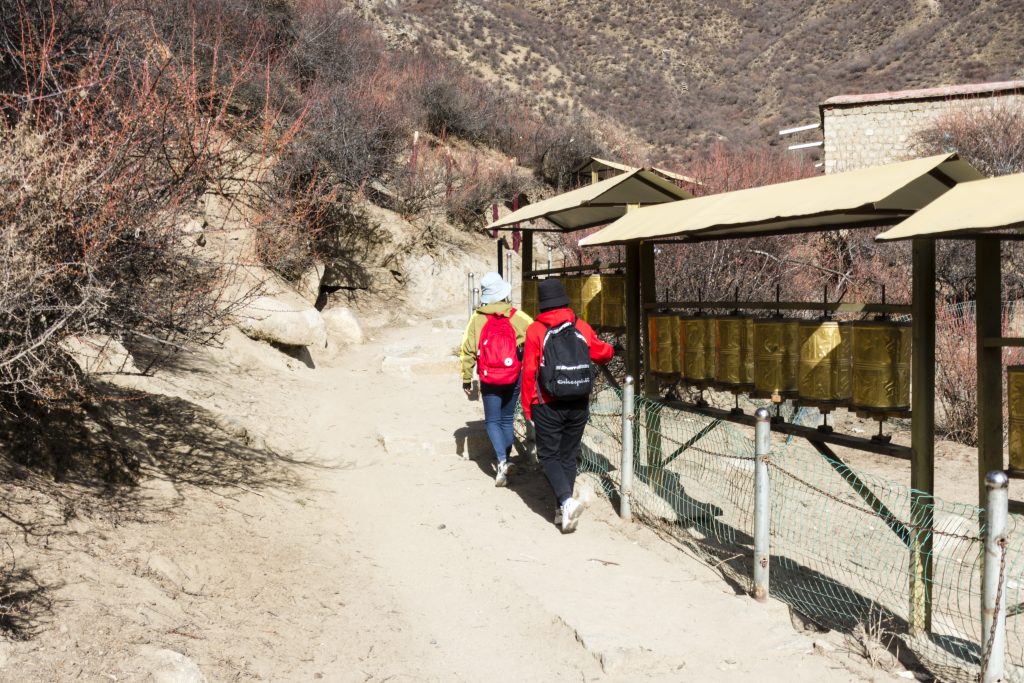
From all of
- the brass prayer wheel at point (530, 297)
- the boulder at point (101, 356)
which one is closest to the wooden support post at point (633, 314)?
the brass prayer wheel at point (530, 297)

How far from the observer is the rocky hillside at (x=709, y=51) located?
1704 inches

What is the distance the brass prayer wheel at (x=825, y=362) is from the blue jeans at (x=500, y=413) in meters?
2.53

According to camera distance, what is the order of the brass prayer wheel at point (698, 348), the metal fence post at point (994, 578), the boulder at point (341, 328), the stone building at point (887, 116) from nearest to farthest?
1. the metal fence post at point (994, 578)
2. the brass prayer wheel at point (698, 348)
3. the boulder at point (341, 328)
4. the stone building at point (887, 116)

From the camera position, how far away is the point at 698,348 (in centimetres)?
604

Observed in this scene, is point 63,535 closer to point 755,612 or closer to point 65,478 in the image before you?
point 65,478

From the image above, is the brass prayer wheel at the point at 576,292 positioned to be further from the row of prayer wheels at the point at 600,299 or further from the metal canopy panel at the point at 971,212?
the metal canopy panel at the point at 971,212

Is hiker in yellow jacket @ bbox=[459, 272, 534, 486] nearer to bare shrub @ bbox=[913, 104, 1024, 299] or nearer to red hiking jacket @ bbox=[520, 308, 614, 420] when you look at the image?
red hiking jacket @ bbox=[520, 308, 614, 420]

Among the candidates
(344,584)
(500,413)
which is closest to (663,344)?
(500,413)

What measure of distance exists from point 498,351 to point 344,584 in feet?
Result: 7.45

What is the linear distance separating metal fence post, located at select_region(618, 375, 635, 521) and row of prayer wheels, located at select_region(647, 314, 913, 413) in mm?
516

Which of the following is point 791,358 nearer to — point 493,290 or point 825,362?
point 825,362

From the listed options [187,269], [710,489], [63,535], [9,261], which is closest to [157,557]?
[63,535]

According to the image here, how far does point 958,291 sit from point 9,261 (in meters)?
18.4

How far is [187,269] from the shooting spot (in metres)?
6.05
